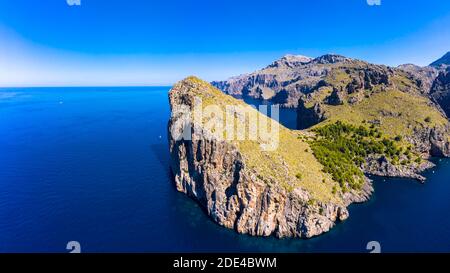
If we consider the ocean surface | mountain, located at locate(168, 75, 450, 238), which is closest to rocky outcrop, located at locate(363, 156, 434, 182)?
mountain, located at locate(168, 75, 450, 238)

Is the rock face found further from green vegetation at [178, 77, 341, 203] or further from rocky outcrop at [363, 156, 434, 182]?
rocky outcrop at [363, 156, 434, 182]

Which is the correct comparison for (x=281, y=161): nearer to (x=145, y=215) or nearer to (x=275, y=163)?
(x=275, y=163)

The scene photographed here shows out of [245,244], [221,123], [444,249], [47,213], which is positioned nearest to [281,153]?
[221,123]

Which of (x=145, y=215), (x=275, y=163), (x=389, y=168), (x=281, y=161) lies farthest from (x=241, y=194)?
(x=389, y=168)

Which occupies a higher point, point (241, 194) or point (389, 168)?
point (241, 194)

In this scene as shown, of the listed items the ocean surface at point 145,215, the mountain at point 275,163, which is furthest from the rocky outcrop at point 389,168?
the ocean surface at point 145,215
